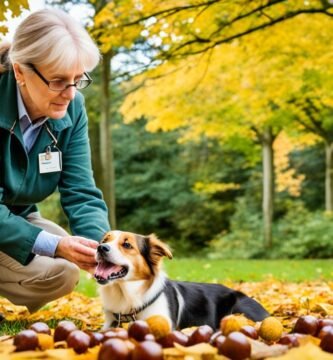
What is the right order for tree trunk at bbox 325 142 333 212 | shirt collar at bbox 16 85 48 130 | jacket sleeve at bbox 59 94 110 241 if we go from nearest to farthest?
shirt collar at bbox 16 85 48 130
jacket sleeve at bbox 59 94 110 241
tree trunk at bbox 325 142 333 212

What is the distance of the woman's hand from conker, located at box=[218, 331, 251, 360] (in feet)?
4.60

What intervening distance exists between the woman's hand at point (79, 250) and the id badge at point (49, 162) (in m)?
0.49

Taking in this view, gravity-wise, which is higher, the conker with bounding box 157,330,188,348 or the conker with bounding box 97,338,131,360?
the conker with bounding box 97,338,131,360

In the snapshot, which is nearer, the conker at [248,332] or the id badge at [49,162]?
the conker at [248,332]

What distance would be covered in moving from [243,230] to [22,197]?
17.3 meters

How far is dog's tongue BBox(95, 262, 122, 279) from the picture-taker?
2.94m

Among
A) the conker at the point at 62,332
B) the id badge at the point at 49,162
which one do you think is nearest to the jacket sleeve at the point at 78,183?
the id badge at the point at 49,162

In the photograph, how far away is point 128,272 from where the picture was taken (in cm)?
301

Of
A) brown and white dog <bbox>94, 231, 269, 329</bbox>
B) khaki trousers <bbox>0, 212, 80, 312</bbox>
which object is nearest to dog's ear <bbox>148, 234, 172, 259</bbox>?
brown and white dog <bbox>94, 231, 269, 329</bbox>

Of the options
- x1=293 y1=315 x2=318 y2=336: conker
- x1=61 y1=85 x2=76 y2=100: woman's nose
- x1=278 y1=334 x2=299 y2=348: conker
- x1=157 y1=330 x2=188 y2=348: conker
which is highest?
x1=61 y1=85 x2=76 y2=100: woman's nose

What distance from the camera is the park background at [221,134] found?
7051 millimetres

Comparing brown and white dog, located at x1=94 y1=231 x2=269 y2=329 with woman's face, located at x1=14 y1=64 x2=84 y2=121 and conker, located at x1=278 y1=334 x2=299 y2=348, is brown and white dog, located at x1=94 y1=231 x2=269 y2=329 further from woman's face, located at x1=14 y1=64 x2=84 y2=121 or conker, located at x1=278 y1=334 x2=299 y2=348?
conker, located at x1=278 y1=334 x2=299 y2=348

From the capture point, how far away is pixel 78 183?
341 centimetres

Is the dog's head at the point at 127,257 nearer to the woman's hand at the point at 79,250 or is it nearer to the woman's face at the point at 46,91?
the woman's hand at the point at 79,250
